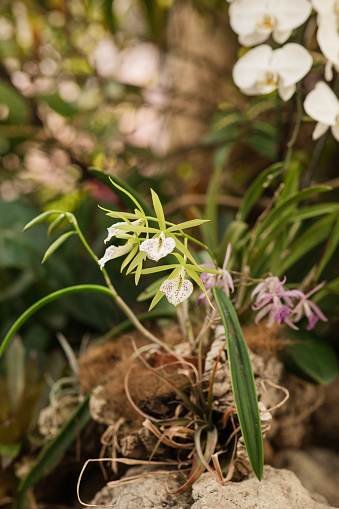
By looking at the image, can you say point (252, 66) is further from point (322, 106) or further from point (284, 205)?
point (284, 205)

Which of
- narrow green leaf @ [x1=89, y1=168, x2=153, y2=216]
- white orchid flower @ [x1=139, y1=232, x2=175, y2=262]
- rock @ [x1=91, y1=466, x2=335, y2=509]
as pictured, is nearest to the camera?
white orchid flower @ [x1=139, y1=232, x2=175, y2=262]

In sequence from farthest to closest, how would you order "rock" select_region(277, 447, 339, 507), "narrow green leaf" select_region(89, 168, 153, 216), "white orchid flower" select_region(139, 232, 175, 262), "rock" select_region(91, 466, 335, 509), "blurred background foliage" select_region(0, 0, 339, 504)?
"blurred background foliage" select_region(0, 0, 339, 504)
"rock" select_region(277, 447, 339, 507)
"narrow green leaf" select_region(89, 168, 153, 216)
"rock" select_region(91, 466, 335, 509)
"white orchid flower" select_region(139, 232, 175, 262)

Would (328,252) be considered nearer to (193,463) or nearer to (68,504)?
(193,463)

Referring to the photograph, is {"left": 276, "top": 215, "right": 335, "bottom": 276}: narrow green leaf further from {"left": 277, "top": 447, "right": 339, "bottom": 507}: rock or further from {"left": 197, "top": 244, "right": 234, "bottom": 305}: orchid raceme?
{"left": 277, "top": 447, "right": 339, "bottom": 507}: rock

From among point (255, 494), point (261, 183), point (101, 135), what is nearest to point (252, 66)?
point (261, 183)

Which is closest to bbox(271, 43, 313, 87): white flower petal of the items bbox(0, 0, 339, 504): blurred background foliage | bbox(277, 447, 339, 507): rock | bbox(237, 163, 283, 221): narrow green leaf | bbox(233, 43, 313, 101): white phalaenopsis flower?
bbox(233, 43, 313, 101): white phalaenopsis flower

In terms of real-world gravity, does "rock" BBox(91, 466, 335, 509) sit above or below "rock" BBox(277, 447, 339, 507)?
above
